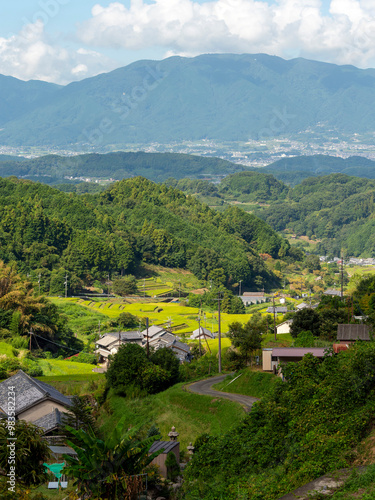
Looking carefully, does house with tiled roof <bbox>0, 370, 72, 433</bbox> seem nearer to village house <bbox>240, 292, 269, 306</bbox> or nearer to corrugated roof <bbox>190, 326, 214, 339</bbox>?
corrugated roof <bbox>190, 326, 214, 339</bbox>

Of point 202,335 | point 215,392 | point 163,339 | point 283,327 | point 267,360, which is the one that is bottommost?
point 202,335

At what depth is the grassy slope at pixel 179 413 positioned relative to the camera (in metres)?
23.0

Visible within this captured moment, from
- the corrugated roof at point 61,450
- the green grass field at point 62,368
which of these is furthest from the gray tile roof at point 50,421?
the green grass field at point 62,368

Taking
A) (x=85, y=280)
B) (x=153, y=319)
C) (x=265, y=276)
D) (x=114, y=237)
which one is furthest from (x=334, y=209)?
(x=153, y=319)

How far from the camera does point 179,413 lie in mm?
24922

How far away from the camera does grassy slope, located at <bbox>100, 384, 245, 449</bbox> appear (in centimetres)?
2300

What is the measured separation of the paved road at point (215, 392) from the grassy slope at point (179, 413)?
0.42 metres

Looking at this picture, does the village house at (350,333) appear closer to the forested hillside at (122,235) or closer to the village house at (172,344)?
the village house at (172,344)

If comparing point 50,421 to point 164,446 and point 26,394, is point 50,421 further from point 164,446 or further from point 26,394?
point 164,446

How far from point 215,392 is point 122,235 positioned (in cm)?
7584

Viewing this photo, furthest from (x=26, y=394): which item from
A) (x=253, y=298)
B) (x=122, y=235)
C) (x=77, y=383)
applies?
(x=122, y=235)

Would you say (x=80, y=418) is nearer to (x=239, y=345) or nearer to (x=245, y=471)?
(x=245, y=471)

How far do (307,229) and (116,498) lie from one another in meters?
179

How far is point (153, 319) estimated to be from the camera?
63.9 meters
